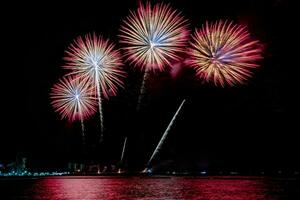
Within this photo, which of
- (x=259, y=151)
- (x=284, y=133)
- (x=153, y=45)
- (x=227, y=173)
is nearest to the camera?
(x=153, y=45)

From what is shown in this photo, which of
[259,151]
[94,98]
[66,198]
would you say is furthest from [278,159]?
[66,198]

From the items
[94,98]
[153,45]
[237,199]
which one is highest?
[153,45]

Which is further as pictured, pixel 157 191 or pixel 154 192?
pixel 157 191

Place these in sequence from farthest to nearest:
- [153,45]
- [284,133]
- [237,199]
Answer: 1. [284,133]
2. [153,45]
3. [237,199]

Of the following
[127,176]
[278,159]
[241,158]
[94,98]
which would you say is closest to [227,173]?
[241,158]

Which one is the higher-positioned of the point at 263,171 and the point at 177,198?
the point at 263,171

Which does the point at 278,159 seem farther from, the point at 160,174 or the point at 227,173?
the point at 160,174

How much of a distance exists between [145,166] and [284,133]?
21.9m

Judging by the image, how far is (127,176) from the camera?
67.9 metres

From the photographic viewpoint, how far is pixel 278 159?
2542 inches

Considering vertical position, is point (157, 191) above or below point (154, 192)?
above

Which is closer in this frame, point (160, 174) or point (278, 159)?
point (278, 159)

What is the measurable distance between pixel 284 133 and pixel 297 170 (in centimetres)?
711

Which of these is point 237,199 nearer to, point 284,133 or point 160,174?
point 284,133
